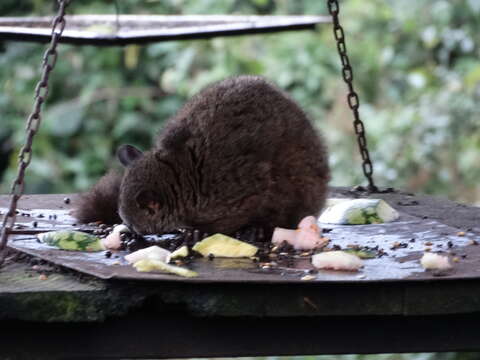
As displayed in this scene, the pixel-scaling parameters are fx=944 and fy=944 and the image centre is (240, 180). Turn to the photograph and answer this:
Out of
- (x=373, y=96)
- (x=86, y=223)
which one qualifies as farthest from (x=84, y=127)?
(x=86, y=223)

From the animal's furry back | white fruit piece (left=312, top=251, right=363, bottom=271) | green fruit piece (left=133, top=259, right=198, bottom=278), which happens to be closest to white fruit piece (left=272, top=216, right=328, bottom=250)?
white fruit piece (left=312, top=251, right=363, bottom=271)

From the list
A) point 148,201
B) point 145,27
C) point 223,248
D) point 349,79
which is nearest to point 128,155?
point 148,201

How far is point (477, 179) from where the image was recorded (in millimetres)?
7281

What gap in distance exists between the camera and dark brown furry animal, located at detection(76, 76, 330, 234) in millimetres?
3287

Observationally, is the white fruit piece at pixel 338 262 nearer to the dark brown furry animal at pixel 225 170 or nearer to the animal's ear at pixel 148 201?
the dark brown furry animal at pixel 225 170

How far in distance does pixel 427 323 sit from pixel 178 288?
2.42 ft

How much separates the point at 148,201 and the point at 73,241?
0.39 m

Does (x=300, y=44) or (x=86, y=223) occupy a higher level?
(x=300, y=44)

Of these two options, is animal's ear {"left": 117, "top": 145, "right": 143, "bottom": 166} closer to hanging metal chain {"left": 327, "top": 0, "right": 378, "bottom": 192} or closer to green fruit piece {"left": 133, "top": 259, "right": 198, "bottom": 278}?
green fruit piece {"left": 133, "top": 259, "right": 198, "bottom": 278}

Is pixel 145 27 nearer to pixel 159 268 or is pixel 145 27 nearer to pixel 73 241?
pixel 73 241

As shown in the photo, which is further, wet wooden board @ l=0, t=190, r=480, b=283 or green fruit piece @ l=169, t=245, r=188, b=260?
green fruit piece @ l=169, t=245, r=188, b=260

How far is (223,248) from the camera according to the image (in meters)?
2.94

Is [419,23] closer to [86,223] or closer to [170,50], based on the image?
[170,50]

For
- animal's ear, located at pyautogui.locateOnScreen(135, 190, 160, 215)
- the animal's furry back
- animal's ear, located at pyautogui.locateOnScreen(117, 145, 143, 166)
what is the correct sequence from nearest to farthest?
animal's ear, located at pyautogui.locateOnScreen(135, 190, 160, 215)
animal's ear, located at pyautogui.locateOnScreen(117, 145, 143, 166)
the animal's furry back
